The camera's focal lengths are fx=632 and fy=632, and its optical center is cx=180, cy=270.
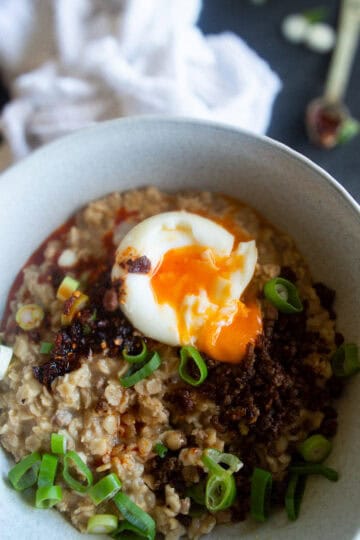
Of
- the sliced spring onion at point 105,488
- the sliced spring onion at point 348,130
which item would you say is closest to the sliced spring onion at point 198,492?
the sliced spring onion at point 105,488

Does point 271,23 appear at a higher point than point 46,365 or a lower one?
higher

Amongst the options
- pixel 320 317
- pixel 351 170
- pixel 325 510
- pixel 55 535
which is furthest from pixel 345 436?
pixel 351 170

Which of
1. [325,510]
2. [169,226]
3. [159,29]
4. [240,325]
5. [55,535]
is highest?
[159,29]

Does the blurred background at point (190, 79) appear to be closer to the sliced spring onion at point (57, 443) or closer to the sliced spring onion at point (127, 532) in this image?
the sliced spring onion at point (57, 443)

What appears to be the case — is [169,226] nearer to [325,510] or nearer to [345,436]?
[345,436]

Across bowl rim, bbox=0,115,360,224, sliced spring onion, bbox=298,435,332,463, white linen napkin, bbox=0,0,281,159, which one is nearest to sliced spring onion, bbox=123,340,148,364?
sliced spring onion, bbox=298,435,332,463

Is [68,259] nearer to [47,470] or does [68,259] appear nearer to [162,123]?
[162,123]

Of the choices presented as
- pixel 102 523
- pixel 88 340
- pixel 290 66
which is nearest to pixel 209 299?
pixel 88 340
